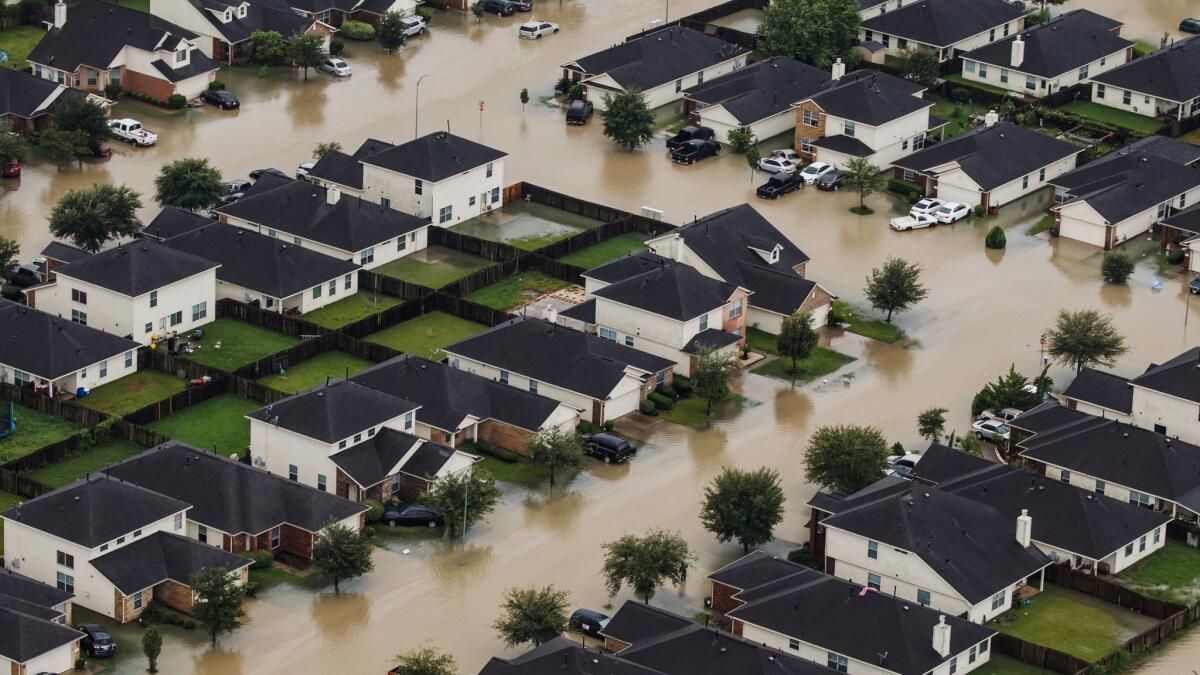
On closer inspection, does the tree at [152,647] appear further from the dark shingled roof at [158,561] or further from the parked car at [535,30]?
the parked car at [535,30]

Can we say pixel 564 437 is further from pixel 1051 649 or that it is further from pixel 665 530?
pixel 1051 649

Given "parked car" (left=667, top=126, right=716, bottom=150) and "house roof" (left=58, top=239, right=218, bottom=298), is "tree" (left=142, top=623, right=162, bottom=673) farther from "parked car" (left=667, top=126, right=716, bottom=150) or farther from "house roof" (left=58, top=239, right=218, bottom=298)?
"parked car" (left=667, top=126, right=716, bottom=150)

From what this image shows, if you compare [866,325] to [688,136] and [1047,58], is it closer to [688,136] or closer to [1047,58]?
[688,136]

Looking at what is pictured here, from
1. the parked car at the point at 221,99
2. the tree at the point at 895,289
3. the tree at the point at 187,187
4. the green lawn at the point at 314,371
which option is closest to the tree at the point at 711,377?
the tree at the point at 895,289

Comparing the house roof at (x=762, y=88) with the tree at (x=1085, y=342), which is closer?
the tree at (x=1085, y=342)

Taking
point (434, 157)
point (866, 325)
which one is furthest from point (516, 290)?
point (866, 325)

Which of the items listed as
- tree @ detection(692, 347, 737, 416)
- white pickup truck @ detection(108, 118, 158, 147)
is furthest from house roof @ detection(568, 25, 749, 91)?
tree @ detection(692, 347, 737, 416)
